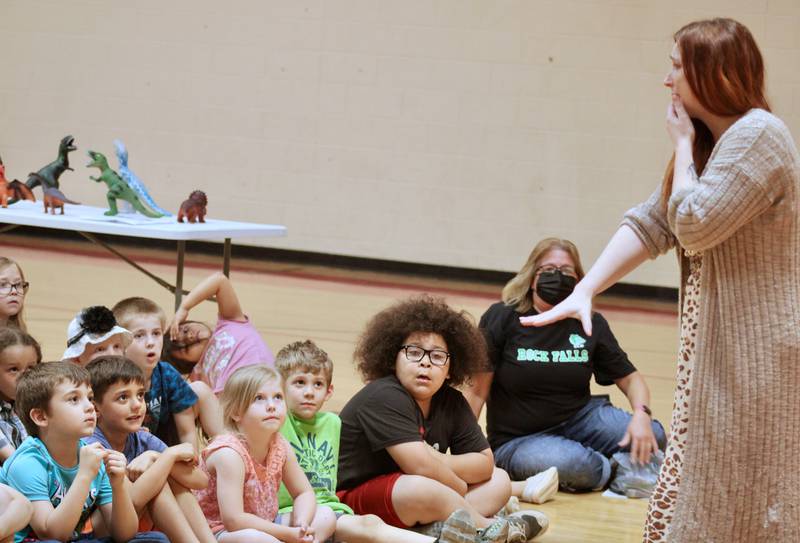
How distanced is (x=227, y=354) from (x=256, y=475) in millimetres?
1282

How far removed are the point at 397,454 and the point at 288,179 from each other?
23.0ft

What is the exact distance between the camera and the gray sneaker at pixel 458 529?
11.3 feet

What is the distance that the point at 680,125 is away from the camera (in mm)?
2283

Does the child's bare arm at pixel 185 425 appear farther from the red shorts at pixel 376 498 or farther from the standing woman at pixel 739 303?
the standing woman at pixel 739 303

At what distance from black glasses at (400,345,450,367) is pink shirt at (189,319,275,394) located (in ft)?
2.75

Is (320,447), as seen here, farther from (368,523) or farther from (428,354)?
(428,354)

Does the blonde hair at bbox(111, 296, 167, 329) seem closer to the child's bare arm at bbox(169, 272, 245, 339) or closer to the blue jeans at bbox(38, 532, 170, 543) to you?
the child's bare arm at bbox(169, 272, 245, 339)

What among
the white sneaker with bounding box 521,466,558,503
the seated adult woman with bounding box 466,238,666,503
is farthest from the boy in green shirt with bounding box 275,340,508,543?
the seated adult woman with bounding box 466,238,666,503

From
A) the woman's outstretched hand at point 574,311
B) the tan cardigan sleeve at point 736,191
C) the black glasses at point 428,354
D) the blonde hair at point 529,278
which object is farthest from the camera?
the blonde hair at point 529,278

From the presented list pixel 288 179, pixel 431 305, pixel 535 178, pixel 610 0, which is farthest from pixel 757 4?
pixel 431 305

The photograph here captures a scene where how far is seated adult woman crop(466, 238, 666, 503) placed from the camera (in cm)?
456

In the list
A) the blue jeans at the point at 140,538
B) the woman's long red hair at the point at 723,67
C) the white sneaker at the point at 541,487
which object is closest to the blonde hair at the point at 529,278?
the white sneaker at the point at 541,487

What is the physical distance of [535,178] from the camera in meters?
10.0

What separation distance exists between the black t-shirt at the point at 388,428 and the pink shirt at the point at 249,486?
0.46 metres
